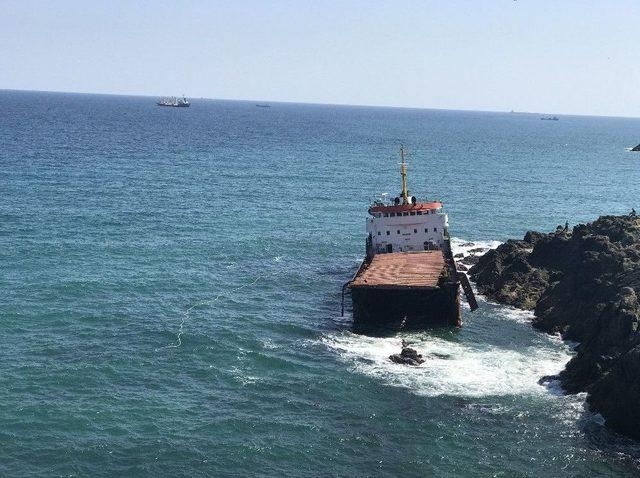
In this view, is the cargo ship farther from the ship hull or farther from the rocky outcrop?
the rocky outcrop

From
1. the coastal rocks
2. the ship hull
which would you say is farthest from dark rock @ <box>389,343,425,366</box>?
the ship hull

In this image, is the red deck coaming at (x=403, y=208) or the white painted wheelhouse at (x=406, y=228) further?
the white painted wheelhouse at (x=406, y=228)

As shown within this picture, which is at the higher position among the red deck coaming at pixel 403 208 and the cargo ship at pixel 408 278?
the red deck coaming at pixel 403 208

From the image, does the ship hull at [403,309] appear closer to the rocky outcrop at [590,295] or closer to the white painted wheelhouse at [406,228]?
the rocky outcrop at [590,295]

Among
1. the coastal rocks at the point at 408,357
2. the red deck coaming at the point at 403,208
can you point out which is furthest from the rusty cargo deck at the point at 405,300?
the red deck coaming at the point at 403,208

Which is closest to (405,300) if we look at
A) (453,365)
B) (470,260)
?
(453,365)

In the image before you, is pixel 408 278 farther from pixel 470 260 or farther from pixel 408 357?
pixel 470 260

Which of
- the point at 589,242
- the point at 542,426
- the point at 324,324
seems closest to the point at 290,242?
the point at 324,324

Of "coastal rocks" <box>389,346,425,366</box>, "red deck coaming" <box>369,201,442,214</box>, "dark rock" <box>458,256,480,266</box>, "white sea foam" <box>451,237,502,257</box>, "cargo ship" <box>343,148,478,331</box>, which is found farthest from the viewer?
"white sea foam" <box>451,237,502,257</box>
